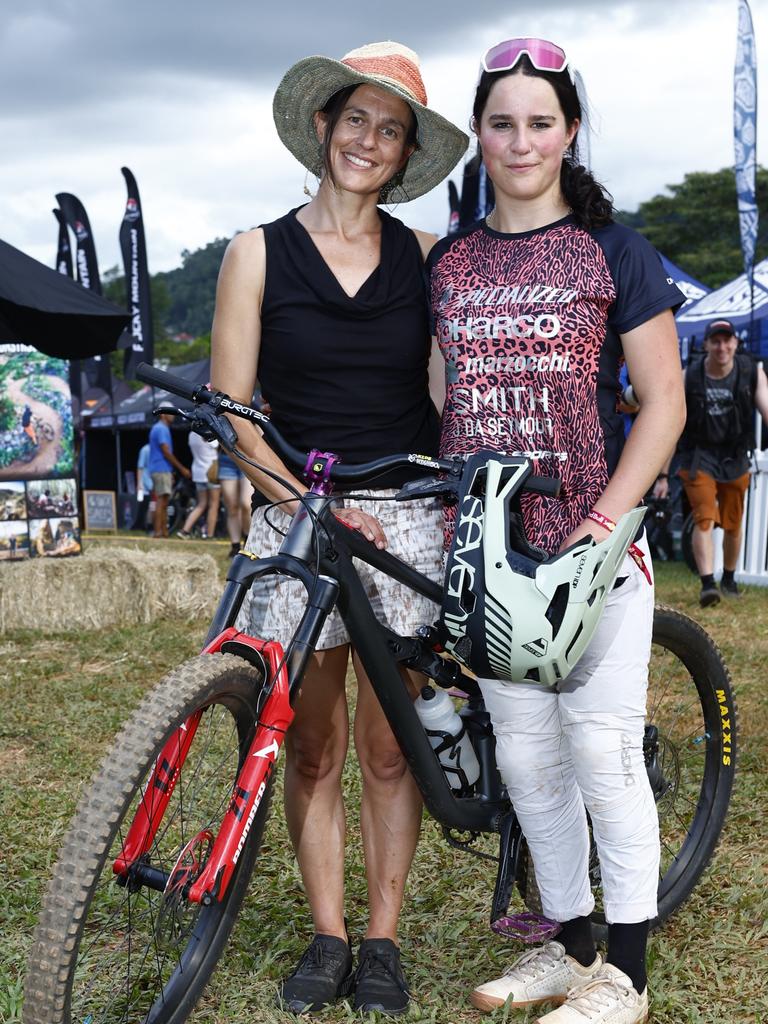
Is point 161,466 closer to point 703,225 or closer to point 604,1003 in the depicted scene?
point 604,1003

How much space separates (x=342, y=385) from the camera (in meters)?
2.64

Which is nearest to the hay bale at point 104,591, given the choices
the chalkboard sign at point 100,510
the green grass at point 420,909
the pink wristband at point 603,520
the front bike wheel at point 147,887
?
the green grass at point 420,909

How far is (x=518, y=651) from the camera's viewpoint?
2.36 metres

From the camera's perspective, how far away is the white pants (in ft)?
8.25

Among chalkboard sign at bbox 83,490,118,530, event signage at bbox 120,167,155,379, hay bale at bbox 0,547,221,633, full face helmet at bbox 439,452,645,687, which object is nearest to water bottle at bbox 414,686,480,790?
full face helmet at bbox 439,452,645,687

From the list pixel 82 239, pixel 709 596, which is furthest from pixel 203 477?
pixel 709 596

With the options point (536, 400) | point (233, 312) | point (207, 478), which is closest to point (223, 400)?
point (233, 312)

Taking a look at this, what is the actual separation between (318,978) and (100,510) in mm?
19032

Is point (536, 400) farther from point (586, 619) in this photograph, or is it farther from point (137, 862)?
point (137, 862)

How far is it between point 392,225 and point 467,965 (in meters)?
1.97

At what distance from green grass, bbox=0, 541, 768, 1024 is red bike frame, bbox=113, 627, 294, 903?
62 centimetres

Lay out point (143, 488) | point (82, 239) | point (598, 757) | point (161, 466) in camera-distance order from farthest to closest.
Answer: point (143, 488) → point (82, 239) → point (161, 466) → point (598, 757)

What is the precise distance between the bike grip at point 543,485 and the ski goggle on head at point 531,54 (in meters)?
0.93

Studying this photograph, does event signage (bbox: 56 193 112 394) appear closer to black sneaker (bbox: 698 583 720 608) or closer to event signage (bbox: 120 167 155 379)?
event signage (bbox: 120 167 155 379)
